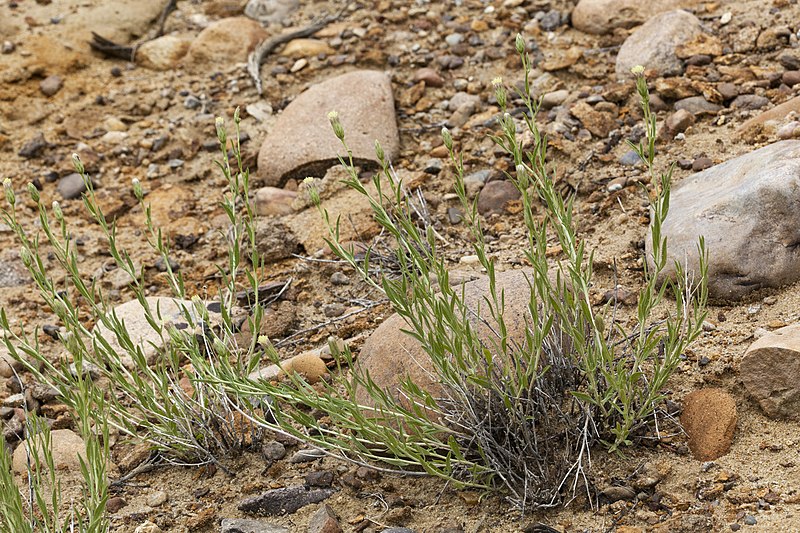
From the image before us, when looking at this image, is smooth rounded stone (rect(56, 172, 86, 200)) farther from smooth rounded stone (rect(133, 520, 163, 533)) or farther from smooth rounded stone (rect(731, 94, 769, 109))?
smooth rounded stone (rect(731, 94, 769, 109))

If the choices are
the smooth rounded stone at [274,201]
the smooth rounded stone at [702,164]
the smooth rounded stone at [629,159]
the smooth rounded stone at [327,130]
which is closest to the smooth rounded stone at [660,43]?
the smooth rounded stone at [629,159]

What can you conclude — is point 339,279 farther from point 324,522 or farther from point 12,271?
point 12,271

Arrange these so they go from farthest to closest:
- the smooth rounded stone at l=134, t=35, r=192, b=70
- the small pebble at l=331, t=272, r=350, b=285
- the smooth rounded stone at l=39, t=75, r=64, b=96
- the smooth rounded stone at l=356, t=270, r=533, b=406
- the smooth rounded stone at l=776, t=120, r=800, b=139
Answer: the smooth rounded stone at l=134, t=35, r=192, b=70
the smooth rounded stone at l=39, t=75, r=64, b=96
the small pebble at l=331, t=272, r=350, b=285
the smooth rounded stone at l=776, t=120, r=800, b=139
the smooth rounded stone at l=356, t=270, r=533, b=406

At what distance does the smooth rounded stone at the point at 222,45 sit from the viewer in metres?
6.16

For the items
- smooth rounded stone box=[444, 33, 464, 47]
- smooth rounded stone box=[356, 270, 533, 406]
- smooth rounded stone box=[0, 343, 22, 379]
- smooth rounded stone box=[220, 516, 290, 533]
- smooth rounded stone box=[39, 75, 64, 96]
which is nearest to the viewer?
smooth rounded stone box=[220, 516, 290, 533]

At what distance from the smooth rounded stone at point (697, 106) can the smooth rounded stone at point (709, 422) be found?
1946 millimetres

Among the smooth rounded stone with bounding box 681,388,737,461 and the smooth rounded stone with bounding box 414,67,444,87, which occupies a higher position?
the smooth rounded stone with bounding box 414,67,444,87

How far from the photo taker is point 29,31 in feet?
20.7

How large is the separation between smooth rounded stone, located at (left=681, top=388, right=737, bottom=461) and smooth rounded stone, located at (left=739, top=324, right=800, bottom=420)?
0.09 metres

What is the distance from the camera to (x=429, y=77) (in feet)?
17.8

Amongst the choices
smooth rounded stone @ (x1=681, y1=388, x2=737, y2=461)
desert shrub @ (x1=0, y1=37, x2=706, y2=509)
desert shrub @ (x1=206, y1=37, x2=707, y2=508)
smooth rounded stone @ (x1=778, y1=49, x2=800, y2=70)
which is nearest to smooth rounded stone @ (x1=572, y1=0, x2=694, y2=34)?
smooth rounded stone @ (x1=778, y1=49, x2=800, y2=70)

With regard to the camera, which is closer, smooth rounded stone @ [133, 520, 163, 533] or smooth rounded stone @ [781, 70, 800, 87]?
smooth rounded stone @ [133, 520, 163, 533]

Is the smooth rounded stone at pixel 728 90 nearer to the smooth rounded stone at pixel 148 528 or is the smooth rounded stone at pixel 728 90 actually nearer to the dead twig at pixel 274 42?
the dead twig at pixel 274 42

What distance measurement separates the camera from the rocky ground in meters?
2.79
